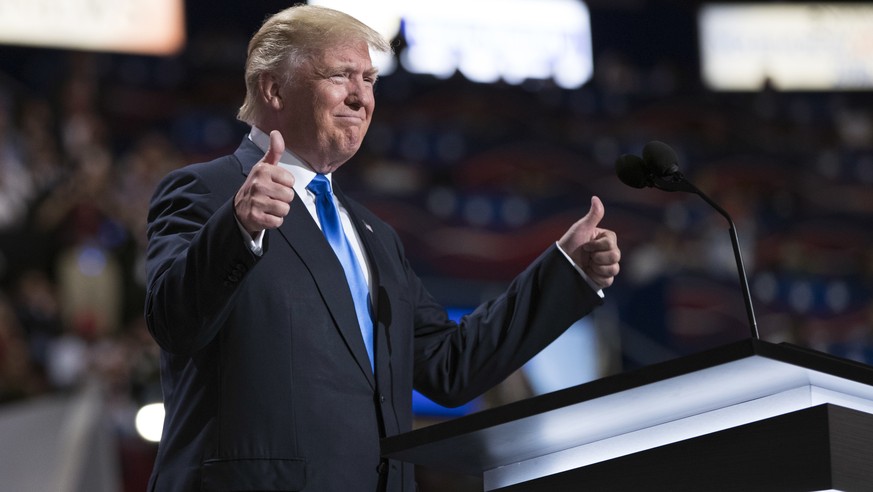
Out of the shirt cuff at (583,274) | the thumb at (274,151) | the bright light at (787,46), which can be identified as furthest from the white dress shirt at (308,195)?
the bright light at (787,46)

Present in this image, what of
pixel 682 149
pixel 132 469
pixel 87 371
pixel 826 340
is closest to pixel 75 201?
pixel 87 371

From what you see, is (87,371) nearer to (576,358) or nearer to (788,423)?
(576,358)

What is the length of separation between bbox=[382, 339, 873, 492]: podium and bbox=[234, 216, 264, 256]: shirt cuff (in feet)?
0.90

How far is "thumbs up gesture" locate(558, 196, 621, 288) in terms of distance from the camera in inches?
69.4

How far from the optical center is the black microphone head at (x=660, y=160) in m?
1.70

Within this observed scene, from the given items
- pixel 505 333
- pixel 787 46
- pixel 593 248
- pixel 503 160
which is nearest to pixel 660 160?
pixel 593 248

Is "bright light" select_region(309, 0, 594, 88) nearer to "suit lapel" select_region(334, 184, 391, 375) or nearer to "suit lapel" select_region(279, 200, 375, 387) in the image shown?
"suit lapel" select_region(334, 184, 391, 375)

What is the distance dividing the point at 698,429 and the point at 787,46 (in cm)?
693

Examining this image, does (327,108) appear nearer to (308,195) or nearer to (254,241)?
(308,195)

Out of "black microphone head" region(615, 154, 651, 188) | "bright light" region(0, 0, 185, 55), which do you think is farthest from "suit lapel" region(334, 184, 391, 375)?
"bright light" region(0, 0, 185, 55)

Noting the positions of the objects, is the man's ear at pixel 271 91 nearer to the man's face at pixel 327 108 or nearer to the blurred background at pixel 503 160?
the man's face at pixel 327 108

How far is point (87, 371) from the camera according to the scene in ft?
16.2

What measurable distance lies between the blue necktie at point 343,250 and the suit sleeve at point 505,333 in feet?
0.61

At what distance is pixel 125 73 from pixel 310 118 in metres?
4.20
